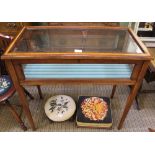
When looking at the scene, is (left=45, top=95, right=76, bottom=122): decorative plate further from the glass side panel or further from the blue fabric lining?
the glass side panel

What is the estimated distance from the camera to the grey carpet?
1.43 metres

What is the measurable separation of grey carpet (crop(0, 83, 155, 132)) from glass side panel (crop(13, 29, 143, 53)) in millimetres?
746

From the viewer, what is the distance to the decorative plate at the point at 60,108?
53.9 inches

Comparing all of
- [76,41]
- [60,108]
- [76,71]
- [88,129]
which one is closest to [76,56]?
[76,71]

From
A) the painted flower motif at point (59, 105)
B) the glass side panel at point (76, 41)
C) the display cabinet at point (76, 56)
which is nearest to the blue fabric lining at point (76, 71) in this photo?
the display cabinet at point (76, 56)

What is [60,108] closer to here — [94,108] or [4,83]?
[94,108]

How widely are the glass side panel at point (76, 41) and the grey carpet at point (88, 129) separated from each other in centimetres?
75

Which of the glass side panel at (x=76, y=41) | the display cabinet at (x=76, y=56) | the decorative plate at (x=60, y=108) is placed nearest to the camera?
the display cabinet at (x=76, y=56)

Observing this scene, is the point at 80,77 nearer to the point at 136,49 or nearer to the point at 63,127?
the point at 136,49

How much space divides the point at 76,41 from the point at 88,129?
0.78m

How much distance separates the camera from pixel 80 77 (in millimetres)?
1018

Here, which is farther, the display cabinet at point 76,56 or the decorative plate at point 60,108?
the decorative plate at point 60,108

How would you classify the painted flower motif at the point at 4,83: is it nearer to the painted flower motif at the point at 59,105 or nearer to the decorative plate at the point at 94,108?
the painted flower motif at the point at 59,105

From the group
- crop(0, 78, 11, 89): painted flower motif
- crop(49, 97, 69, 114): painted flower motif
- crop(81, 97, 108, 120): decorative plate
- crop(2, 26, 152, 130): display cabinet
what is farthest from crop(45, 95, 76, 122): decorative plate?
crop(0, 78, 11, 89): painted flower motif
